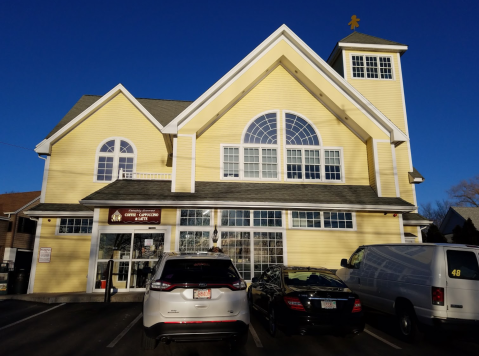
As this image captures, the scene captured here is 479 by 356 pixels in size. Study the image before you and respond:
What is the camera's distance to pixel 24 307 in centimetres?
1104

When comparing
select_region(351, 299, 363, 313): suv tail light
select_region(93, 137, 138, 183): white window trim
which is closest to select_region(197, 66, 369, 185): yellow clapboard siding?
select_region(93, 137, 138, 183): white window trim

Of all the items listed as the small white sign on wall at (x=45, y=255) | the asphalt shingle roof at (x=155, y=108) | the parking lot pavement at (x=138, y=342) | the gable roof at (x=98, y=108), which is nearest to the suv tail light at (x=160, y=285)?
the parking lot pavement at (x=138, y=342)

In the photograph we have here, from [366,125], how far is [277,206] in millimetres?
5798

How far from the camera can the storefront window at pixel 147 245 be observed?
13344mm

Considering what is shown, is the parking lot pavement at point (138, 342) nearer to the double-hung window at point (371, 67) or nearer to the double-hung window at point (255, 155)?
the double-hung window at point (255, 155)

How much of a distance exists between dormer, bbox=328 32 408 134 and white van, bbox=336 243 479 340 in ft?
44.0

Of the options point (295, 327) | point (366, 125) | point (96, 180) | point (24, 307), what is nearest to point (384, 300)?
point (295, 327)

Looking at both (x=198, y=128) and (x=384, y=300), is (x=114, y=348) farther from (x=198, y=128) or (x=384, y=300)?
(x=198, y=128)

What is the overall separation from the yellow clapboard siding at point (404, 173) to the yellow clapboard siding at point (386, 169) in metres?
3.09

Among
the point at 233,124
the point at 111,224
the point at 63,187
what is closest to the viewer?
the point at 111,224

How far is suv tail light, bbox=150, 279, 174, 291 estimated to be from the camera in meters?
5.54

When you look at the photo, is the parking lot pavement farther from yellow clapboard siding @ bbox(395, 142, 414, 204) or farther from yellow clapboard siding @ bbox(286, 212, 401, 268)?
yellow clapboard siding @ bbox(395, 142, 414, 204)

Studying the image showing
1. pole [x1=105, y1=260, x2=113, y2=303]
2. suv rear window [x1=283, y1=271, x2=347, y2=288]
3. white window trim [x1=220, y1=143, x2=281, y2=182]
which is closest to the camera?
suv rear window [x1=283, y1=271, x2=347, y2=288]

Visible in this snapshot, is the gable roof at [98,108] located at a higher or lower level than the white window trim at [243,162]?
higher
